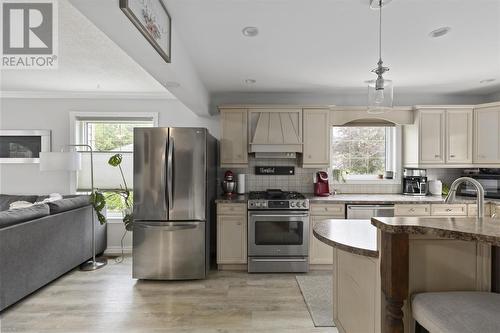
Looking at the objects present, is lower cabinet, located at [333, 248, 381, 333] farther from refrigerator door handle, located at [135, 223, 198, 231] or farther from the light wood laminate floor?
refrigerator door handle, located at [135, 223, 198, 231]

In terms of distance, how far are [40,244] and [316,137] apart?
11.6 feet

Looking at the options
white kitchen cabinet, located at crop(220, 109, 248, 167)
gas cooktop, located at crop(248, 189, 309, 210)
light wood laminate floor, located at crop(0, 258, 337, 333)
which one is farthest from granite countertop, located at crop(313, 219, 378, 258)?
white kitchen cabinet, located at crop(220, 109, 248, 167)

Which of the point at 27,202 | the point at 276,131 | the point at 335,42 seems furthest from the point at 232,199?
the point at 27,202

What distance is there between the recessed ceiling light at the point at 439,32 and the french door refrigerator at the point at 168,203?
244cm

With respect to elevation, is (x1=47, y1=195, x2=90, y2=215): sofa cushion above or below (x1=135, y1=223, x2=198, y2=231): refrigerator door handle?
above

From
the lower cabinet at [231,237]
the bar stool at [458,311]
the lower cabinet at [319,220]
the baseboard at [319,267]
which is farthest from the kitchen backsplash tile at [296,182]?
the bar stool at [458,311]

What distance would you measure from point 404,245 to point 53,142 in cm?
487

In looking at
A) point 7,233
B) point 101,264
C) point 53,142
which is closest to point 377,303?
point 7,233

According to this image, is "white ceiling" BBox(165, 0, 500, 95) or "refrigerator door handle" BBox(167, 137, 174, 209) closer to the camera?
"white ceiling" BBox(165, 0, 500, 95)

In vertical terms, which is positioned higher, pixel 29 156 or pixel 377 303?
pixel 29 156

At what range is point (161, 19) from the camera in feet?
5.75

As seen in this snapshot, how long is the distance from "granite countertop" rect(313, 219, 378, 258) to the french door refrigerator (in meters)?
1.72

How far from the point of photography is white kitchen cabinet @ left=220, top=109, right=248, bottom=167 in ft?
12.5

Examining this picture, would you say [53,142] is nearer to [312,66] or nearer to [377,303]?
[312,66]
